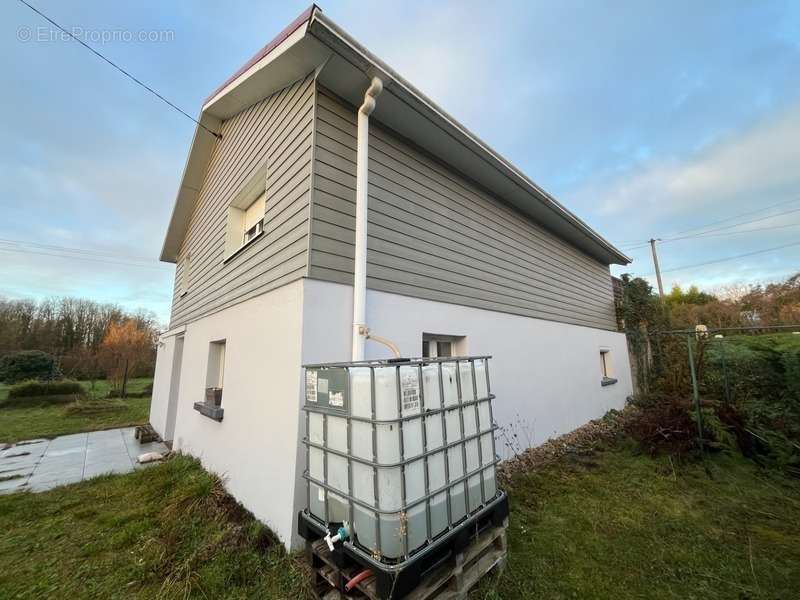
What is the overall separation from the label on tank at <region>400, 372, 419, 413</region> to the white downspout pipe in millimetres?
1051

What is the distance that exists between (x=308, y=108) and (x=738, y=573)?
5.54 meters

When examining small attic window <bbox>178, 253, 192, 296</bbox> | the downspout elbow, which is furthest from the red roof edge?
small attic window <bbox>178, 253, 192, 296</bbox>

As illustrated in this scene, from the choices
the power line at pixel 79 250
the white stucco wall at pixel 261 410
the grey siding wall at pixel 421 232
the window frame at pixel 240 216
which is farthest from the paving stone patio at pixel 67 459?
the power line at pixel 79 250

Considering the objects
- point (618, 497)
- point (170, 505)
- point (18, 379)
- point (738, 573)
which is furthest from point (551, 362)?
point (18, 379)

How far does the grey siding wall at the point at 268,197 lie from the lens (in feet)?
10.0

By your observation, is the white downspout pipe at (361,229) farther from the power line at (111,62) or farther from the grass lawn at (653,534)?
the power line at (111,62)

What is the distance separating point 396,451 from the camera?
165 cm

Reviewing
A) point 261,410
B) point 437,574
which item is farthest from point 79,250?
point 437,574

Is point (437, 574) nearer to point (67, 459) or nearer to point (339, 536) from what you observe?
point (339, 536)

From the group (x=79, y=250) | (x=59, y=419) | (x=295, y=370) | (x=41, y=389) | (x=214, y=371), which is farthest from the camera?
(x=79, y=250)

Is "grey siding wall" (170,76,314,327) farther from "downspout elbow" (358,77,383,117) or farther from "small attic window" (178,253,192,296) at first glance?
"small attic window" (178,253,192,296)

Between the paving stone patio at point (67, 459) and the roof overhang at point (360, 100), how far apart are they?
577cm

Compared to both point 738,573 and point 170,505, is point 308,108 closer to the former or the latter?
point 170,505

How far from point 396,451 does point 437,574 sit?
847 mm
